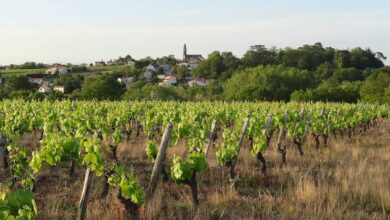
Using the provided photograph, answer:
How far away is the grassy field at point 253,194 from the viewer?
6.34 m

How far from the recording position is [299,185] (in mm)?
7727

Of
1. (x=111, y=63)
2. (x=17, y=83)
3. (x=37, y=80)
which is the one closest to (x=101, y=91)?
(x=17, y=83)

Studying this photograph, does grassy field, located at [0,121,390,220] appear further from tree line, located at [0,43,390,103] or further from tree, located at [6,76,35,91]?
tree, located at [6,76,35,91]

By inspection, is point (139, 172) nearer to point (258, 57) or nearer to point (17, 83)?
point (17, 83)

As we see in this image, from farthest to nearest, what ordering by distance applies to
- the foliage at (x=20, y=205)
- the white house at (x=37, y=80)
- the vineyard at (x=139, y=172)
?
the white house at (x=37, y=80)
the vineyard at (x=139, y=172)
the foliage at (x=20, y=205)

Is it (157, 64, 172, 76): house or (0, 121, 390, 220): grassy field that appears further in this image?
(157, 64, 172, 76): house

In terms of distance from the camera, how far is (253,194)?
7.92 m

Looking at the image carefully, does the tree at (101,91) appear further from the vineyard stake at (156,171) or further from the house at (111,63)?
the house at (111,63)

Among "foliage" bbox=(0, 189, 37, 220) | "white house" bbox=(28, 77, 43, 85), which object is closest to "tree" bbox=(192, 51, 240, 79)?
"white house" bbox=(28, 77, 43, 85)

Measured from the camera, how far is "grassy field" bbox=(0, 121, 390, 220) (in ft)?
20.8

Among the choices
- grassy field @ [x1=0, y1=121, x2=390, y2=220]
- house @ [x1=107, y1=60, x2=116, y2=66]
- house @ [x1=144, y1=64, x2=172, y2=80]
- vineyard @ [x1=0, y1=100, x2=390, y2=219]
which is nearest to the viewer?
vineyard @ [x1=0, y1=100, x2=390, y2=219]

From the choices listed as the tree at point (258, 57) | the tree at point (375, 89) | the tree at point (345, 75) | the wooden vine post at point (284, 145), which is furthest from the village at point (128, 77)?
the wooden vine post at point (284, 145)

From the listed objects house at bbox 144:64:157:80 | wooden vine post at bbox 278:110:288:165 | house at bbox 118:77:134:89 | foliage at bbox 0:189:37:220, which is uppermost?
foliage at bbox 0:189:37:220

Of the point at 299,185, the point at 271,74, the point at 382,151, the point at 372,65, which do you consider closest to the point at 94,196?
the point at 299,185
